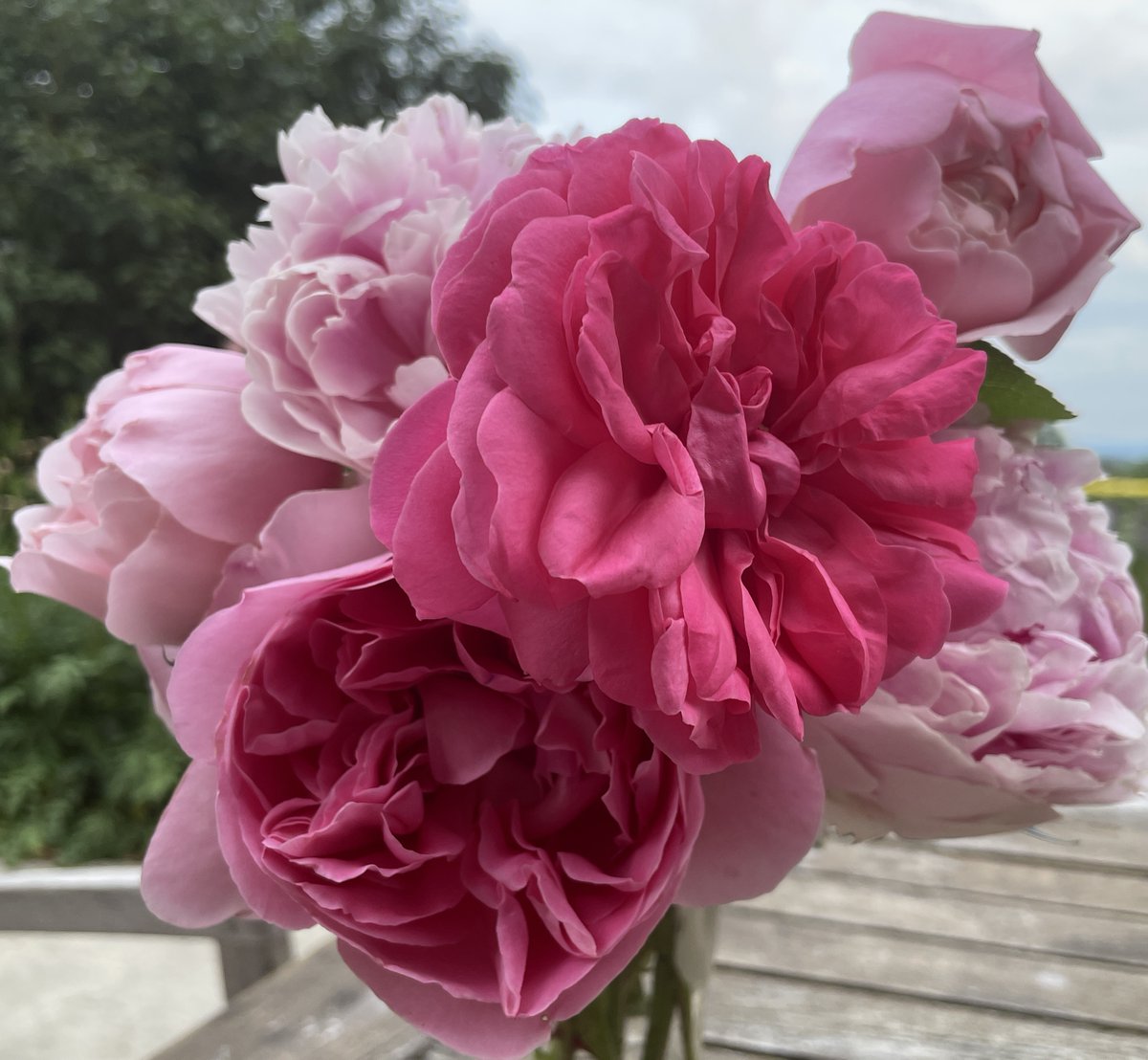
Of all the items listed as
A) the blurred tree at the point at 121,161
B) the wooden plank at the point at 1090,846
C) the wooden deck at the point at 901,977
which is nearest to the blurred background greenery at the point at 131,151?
the blurred tree at the point at 121,161

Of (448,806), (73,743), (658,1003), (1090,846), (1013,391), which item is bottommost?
(73,743)

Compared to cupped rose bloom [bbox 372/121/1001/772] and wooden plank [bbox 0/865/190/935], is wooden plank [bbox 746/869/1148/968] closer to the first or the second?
wooden plank [bbox 0/865/190/935]

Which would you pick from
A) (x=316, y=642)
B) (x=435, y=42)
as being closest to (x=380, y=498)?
(x=316, y=642)

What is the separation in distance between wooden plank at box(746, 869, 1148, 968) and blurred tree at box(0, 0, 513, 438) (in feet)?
6.48

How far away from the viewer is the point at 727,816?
255 millimetres

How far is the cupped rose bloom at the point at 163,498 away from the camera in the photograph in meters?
0.28

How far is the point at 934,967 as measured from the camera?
0.69m

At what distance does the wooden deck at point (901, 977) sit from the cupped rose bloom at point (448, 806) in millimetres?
→ 349

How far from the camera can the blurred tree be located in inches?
99.0

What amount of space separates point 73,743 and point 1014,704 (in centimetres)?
188

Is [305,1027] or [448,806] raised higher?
[448,806]

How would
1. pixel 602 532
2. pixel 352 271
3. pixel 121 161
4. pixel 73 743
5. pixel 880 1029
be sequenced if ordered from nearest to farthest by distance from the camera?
pixel 602 532 → pixel 352 271 → pixel 880 1029 → pixel 73 743 → pixel 121 161

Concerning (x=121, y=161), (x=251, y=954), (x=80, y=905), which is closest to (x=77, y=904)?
(x=80, y=905)

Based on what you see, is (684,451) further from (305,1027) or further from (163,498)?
(305,1027)
